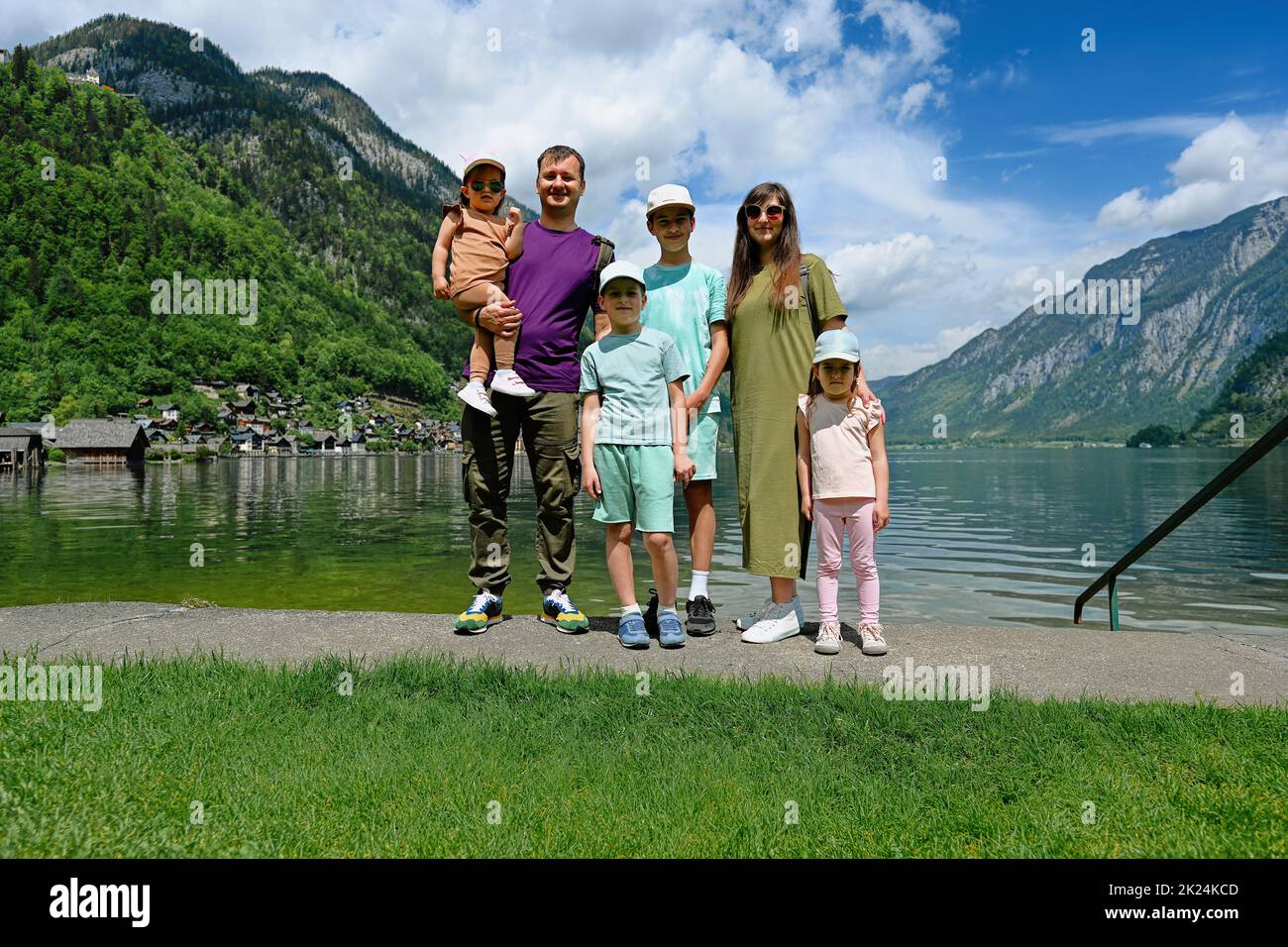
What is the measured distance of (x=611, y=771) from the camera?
3.85 metres

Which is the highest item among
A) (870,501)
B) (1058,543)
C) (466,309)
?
(466,309)

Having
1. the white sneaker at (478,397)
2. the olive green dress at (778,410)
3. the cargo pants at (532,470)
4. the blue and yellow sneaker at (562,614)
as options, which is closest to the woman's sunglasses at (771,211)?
the olive green dress at (778,410)

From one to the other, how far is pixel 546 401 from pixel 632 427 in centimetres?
79

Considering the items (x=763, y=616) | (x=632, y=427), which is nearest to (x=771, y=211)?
(x=632, y=427)

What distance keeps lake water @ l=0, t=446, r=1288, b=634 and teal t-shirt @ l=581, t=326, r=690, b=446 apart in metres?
9.52

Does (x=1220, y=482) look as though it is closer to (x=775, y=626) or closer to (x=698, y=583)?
(x=775, y=626)

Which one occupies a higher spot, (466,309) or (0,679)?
(466,309)

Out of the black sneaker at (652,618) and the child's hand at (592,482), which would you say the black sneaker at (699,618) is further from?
the child's hand at (592,482)

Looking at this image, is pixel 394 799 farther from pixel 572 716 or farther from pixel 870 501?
pixel 870 501

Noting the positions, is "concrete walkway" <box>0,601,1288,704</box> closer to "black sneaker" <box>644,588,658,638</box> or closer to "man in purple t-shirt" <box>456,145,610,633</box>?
"black sneaker" <box>644,588,658,638</box>

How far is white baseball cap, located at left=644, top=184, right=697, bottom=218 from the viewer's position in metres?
6.09
